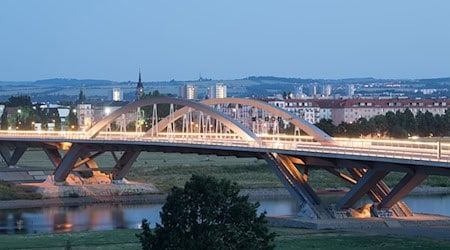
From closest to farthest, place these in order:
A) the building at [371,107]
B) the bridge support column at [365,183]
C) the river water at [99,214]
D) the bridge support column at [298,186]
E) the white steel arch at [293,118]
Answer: the bridge support column at [365,183]
the bridge support column at [298,186]
the river water at [99,214]
the white steel arch at [293,118]
the building at [371,107]

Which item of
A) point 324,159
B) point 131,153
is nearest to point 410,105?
point 131,153

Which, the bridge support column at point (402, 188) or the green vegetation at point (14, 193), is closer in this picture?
the bridge support column at point (402, 188)

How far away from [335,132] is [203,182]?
263 feet

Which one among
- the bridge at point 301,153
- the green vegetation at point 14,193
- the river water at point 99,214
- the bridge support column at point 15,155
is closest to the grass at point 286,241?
the bridge at point 301,153

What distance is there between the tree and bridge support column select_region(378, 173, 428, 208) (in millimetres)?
19093

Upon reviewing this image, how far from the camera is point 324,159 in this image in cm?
5681

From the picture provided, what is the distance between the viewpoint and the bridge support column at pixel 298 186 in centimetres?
5762

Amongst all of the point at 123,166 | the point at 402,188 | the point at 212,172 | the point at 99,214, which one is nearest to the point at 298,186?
the point at 402,188

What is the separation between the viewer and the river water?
5994 centimetres

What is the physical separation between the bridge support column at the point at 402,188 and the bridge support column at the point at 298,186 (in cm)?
274

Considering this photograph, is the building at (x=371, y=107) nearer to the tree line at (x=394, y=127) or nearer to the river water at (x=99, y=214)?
the tree line at (x=394, y=127)

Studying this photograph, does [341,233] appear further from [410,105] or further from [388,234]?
[410,105]

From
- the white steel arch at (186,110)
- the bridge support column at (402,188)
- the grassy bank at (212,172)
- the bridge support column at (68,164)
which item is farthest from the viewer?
the grassy bank at (212,172)

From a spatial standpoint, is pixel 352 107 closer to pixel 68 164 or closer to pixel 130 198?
pixel 68 164
